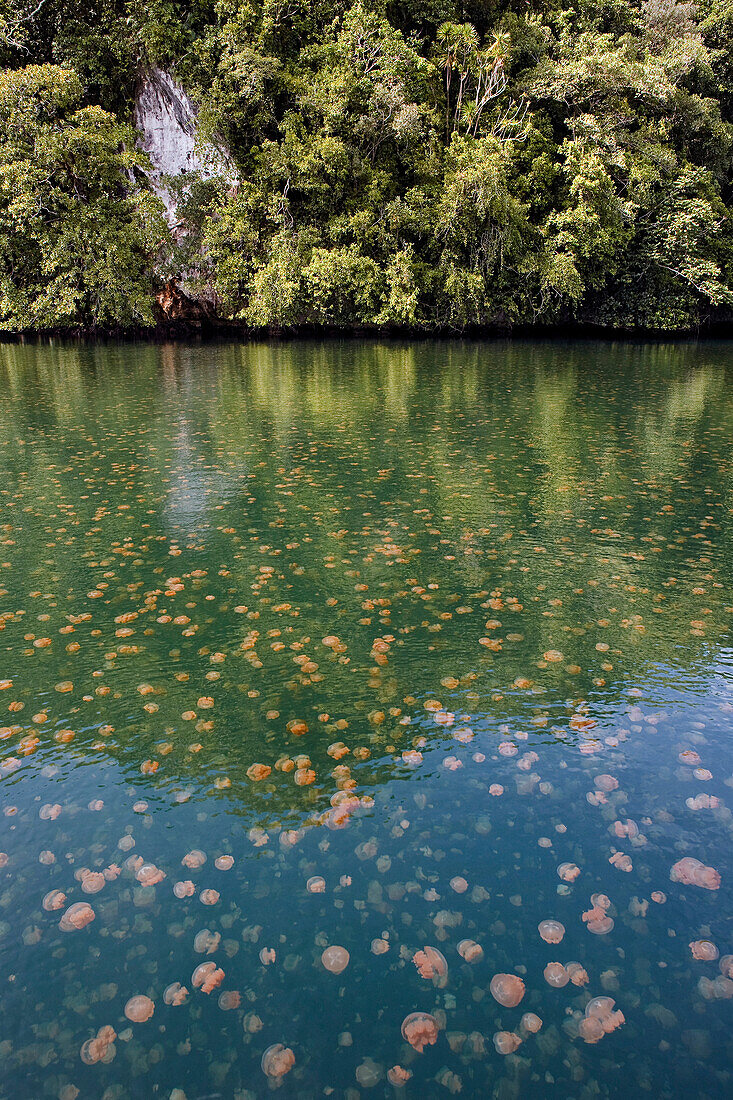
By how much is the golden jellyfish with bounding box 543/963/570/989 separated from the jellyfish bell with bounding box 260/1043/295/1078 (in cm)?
108

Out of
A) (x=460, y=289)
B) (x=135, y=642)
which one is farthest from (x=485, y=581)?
(x=460, y=289)

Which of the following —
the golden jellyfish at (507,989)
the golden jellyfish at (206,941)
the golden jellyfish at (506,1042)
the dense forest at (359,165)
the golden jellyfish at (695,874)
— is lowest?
the golden jellyfish at (506,1042)

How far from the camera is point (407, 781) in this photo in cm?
393

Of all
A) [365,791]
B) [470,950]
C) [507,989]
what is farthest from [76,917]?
[507,989]

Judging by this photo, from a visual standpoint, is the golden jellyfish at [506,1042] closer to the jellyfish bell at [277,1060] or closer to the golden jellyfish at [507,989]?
the golden jellyfish at [507,989]

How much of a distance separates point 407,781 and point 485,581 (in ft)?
9.52

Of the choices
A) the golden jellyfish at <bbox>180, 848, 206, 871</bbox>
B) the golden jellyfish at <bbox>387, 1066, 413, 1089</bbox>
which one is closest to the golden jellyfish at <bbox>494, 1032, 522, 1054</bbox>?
the golden jellyfish at <bbox>387, 1066, 413, 1089</bbox>

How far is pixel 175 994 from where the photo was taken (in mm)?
2738

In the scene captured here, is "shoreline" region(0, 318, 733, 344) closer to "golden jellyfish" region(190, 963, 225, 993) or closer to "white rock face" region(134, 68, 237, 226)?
"white rock face" region(134, 68, 237, 226)

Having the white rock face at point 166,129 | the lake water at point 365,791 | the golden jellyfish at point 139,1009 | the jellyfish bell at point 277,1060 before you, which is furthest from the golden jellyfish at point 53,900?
the white rock face at point 166,129

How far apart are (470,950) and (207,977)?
3.68ft

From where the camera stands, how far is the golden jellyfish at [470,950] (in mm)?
2879

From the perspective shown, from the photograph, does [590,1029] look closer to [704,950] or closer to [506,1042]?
[506,1042]

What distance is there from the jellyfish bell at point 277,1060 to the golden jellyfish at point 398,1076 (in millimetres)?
365
